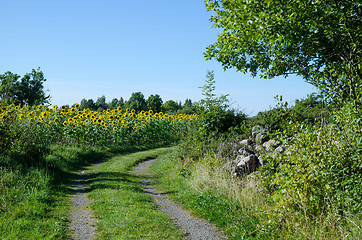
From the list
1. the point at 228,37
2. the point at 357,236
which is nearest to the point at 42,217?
the point at 357,236

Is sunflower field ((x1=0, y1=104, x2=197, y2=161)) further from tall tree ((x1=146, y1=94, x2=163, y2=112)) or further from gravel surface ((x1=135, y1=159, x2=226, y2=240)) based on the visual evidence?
tall tree ((x1=146, y1=94, x2=163, y2=112))

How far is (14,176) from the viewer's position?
32.0 feet

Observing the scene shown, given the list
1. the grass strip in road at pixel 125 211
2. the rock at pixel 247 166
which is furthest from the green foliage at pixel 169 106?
the rock at pixel 247 166

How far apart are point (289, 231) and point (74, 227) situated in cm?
501

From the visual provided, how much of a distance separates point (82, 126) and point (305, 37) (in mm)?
15555

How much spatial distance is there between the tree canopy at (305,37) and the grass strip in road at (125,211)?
16.0ft

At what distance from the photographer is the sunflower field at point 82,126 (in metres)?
12.4

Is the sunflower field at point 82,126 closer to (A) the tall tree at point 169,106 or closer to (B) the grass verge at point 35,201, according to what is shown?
(B) the grass verge at point 35,201

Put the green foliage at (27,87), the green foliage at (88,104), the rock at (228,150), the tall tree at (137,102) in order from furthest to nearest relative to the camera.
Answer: the green foliage at (88,104), the tall tree at (137,102), the green foliage at (27,87), the rock at (228,150)

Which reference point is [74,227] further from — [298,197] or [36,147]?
[36,147]

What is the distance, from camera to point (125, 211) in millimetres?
8094

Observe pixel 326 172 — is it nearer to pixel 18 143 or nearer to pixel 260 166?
pixel 260 166

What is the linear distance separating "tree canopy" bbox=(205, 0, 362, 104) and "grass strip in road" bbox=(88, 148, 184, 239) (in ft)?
16.0

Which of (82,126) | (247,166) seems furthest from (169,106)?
(247,166)
